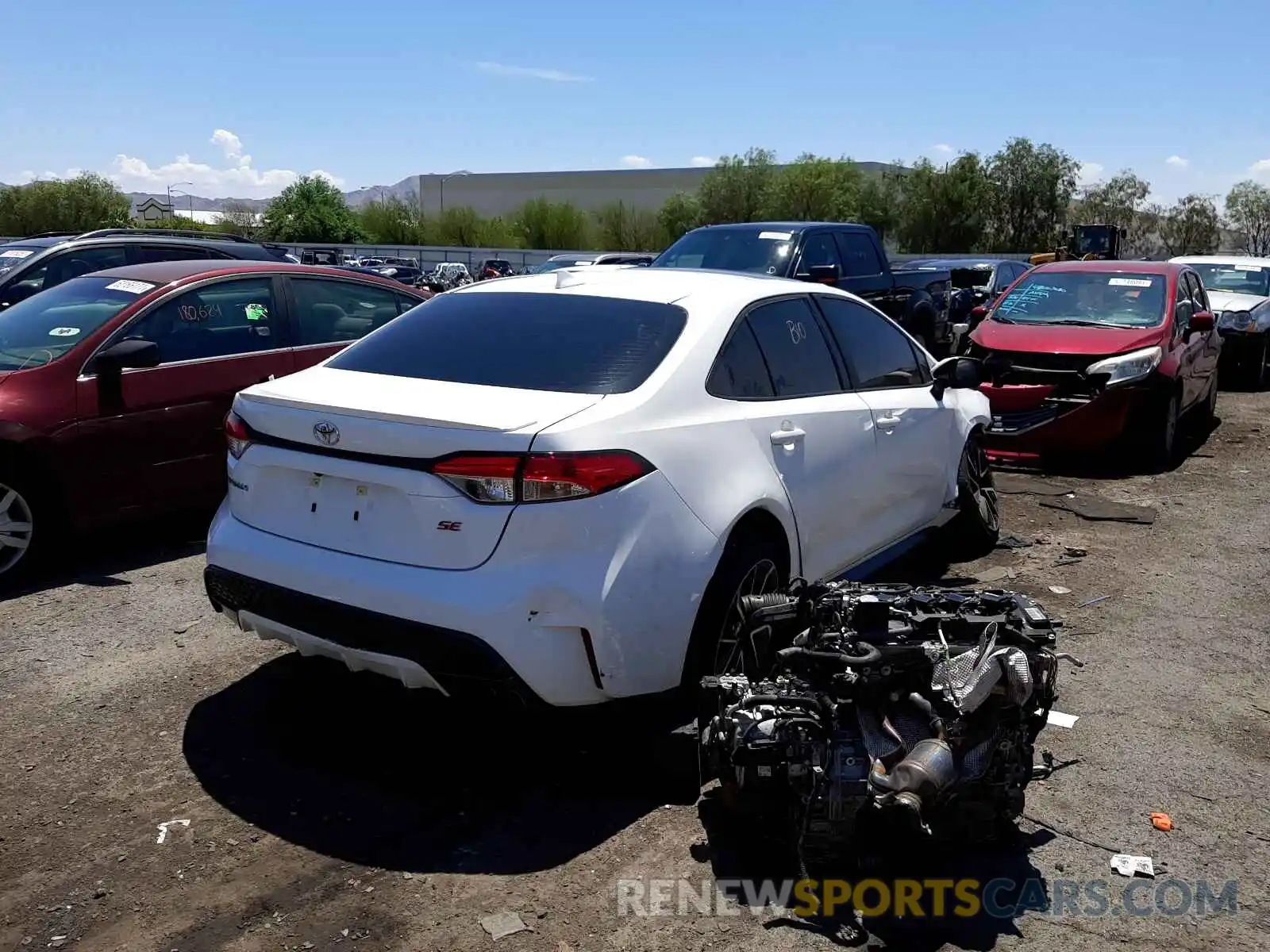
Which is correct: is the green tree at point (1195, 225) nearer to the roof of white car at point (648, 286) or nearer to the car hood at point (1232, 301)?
the car hood at point (1232, 301)

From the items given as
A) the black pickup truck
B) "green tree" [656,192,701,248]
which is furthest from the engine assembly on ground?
"green tree" [656,192,701,248]

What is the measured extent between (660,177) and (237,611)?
284ft

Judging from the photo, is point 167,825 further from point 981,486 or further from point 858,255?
point 858,255

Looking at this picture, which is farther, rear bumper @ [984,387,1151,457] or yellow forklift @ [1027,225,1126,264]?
yellow forklift @ [1027,225,1126,264]

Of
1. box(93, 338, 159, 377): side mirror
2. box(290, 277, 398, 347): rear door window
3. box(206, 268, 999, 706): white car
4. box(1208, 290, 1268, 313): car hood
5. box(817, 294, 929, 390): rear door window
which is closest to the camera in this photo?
box(206, 268, 999, 706): white car

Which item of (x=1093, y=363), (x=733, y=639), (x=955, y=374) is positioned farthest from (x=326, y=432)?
(x=1093, y=363)

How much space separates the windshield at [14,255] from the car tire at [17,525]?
248 inches

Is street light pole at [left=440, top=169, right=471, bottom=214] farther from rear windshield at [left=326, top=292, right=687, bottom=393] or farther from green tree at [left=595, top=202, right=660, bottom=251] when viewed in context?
rear windshield at [left=326, top=292, right=687, bottom=393]

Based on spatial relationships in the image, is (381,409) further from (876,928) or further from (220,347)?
(220,347)

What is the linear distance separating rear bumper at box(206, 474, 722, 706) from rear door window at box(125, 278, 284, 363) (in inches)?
134

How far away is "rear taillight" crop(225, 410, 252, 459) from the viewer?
4129mm

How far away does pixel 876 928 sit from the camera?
124 inches

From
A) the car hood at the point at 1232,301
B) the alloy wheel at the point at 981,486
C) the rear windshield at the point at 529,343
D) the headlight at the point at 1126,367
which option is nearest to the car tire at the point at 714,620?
the rear windshield at the point at 529,343

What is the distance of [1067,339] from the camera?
9.61 m
